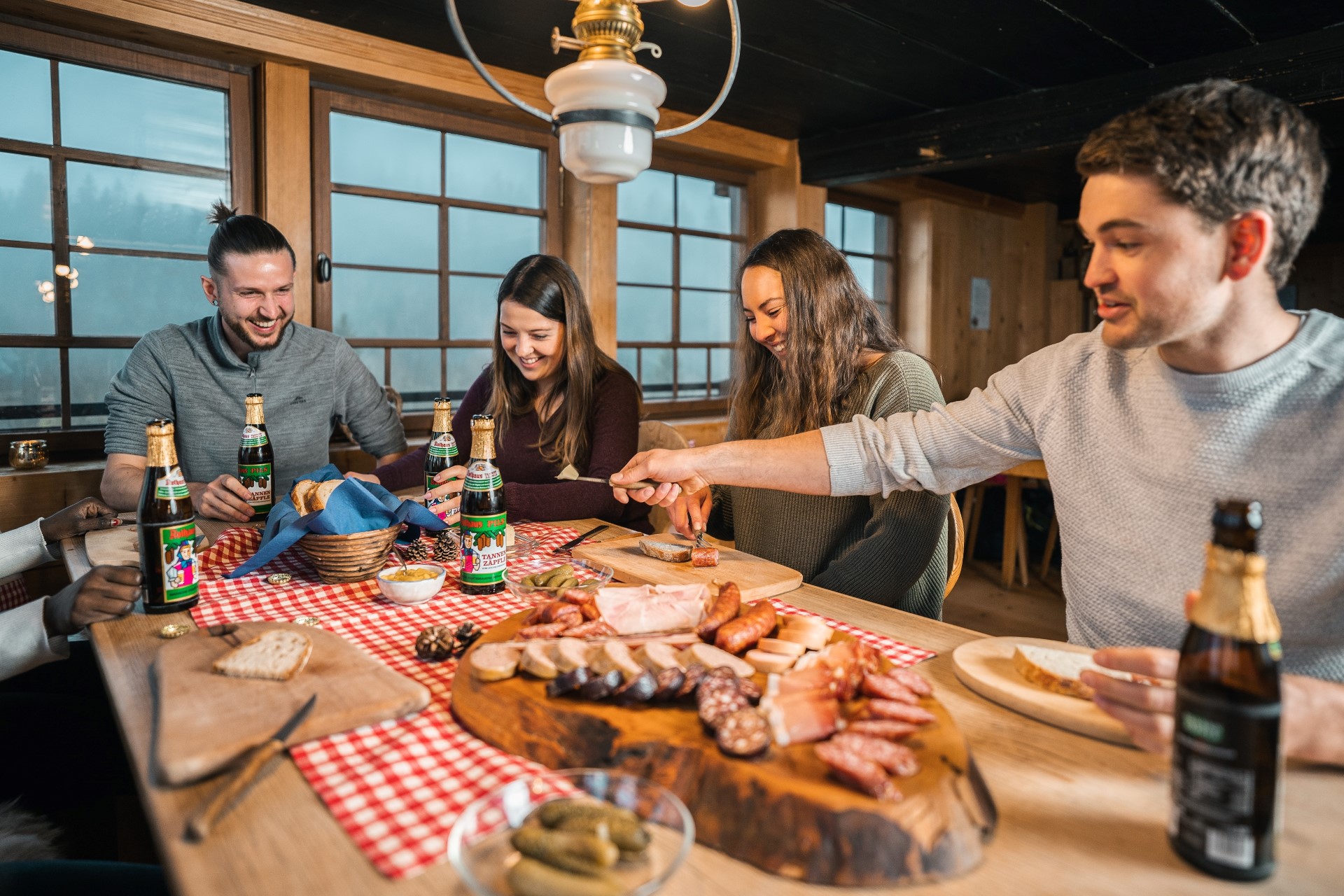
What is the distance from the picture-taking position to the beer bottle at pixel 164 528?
1352 millimetres

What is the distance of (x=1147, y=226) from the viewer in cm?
107

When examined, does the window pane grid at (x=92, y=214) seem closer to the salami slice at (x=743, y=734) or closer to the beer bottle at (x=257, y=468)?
the beer bottle at (x=257, y=468)

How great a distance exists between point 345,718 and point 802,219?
15.4ft

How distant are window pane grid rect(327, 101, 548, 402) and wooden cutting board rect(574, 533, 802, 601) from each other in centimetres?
233

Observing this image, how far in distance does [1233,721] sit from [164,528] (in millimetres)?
1472

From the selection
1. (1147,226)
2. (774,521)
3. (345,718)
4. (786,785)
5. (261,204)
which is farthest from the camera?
(261,204)

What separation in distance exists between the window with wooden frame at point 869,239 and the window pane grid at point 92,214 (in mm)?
3954

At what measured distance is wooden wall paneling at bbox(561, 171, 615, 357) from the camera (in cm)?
417

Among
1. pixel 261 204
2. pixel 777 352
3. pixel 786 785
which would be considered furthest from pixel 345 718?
pixel 261 204

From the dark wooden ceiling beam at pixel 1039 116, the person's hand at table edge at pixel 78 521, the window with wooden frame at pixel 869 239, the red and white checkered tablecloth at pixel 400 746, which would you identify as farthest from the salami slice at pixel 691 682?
the window with wooden frame at pixel 869 239

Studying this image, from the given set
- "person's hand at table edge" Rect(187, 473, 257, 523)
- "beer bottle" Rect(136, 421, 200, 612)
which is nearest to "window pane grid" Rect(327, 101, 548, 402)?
"person's hand at table edge" Rect(187, 473, 257, 523)

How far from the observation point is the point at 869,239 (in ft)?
20.4

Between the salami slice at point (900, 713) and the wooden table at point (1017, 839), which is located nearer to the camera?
the wooden table at point (1017, 839)

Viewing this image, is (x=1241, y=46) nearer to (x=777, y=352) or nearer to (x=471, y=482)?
(x=777, y=352)
